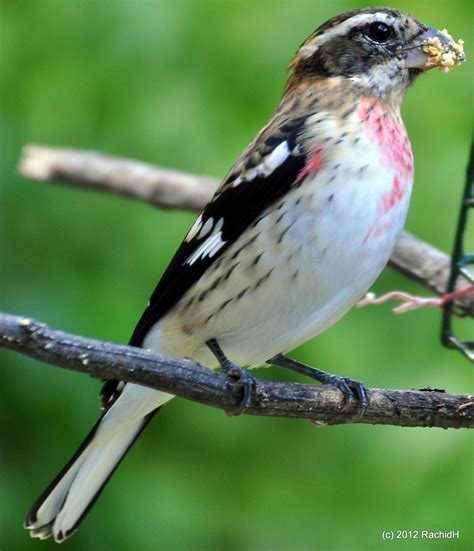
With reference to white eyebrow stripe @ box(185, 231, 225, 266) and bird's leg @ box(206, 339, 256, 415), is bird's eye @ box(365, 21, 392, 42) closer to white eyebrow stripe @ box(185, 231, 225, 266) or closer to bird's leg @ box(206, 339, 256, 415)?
white eyebrow stripe @ box(185, 231, 225, 266)

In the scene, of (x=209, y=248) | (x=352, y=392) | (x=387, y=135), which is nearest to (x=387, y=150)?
(x=387, y=135)

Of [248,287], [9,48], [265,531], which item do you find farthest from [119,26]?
[265,531]

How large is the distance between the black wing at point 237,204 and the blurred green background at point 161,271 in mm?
639

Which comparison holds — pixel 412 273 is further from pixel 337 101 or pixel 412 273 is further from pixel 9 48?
pixel 9 48

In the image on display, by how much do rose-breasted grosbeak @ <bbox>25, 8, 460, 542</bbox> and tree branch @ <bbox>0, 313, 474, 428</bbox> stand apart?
0.08 meters

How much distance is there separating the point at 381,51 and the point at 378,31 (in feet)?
0.23

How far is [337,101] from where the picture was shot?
3.28 m

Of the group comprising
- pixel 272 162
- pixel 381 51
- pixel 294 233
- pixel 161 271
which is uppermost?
pixel 381 51

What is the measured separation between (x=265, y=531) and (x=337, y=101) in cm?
178

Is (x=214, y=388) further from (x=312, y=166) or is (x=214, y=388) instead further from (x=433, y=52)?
(x=433, y=52)

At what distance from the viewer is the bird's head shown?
3350 millimetres

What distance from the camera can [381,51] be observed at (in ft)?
11.2

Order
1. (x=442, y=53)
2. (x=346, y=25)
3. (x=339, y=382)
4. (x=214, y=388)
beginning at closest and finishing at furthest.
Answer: (x=214, y=388), (x=339, y=382), (x=442, y=53), (x=346, y=25)

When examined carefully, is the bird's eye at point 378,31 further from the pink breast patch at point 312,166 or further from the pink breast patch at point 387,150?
the pink breast patch at point 312,166
